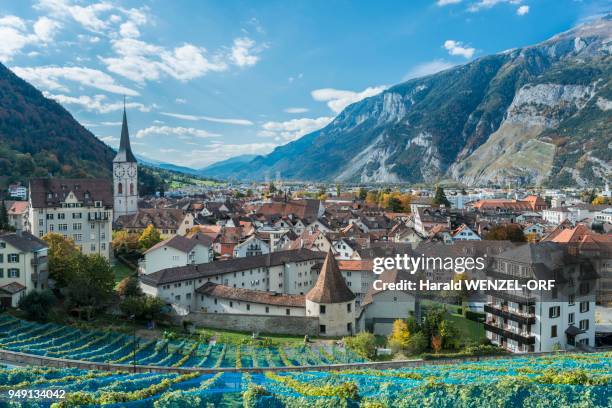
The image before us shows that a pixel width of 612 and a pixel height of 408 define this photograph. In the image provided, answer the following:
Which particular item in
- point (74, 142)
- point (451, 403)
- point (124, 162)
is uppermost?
point (74, 142)

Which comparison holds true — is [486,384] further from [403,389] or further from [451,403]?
[403,389]

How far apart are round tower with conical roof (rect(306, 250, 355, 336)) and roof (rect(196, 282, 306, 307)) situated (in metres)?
1.86

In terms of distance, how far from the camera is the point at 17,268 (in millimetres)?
44812

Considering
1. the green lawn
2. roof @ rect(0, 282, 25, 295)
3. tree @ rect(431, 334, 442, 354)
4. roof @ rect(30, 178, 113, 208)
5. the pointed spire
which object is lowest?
tree @ rect(431, 334, 442, 354)

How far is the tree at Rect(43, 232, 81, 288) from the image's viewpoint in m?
47.5

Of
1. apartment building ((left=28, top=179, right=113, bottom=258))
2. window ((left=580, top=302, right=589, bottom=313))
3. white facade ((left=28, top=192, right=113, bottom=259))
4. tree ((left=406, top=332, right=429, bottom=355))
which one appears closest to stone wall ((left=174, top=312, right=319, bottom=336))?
tree ((left=406, top=332, right=429, bottom=355))

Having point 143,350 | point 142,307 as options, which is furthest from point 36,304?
point 143,350

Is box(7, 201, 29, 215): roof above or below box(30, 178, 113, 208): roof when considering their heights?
below

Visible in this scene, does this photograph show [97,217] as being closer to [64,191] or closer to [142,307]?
[64,191]

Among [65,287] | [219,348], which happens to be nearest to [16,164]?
[65,287]

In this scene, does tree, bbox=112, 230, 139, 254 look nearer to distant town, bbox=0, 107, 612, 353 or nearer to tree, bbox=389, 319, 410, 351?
distant town, bbox=0, 107, 612, 353

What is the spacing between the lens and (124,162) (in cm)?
10469

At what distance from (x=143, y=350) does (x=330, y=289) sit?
55.6 feet

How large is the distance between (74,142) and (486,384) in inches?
7463
